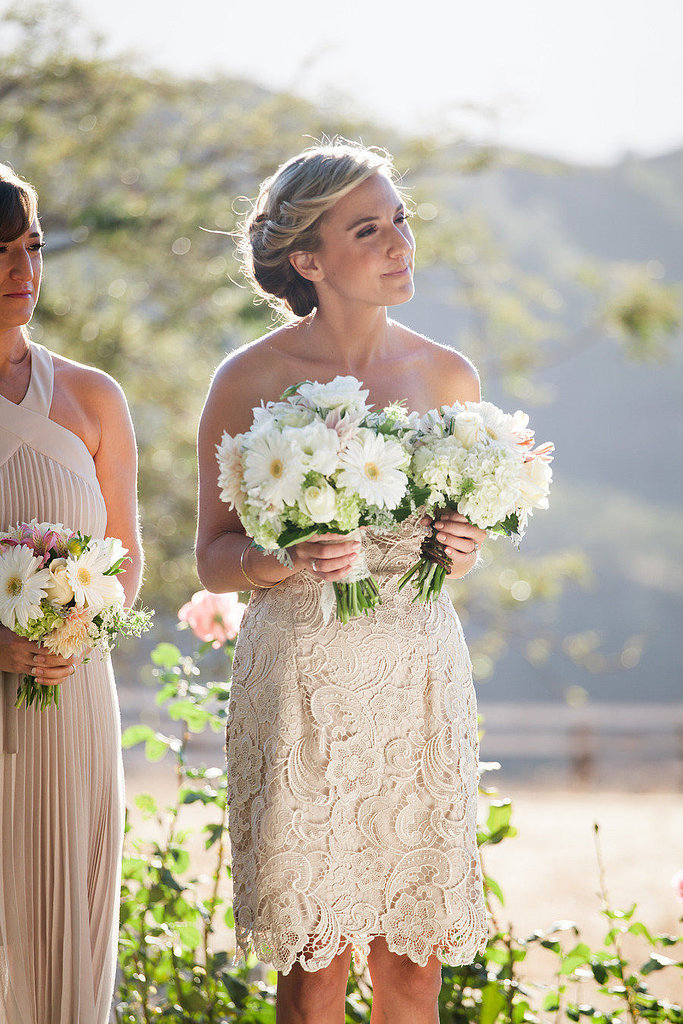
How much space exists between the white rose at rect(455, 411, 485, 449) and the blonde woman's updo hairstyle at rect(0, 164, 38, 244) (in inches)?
48.5

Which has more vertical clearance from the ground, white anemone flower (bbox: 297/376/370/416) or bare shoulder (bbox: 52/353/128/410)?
bare shoulder (bbox: 52/353/128/410)

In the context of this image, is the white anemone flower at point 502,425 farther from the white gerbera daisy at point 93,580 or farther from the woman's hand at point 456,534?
the white gerbera daisy at point 93,580

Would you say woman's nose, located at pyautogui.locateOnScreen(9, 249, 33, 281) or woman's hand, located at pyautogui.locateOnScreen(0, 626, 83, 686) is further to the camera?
woman's nose, located at pyautogui.locateOnScreen(9, 249, 33, 281)

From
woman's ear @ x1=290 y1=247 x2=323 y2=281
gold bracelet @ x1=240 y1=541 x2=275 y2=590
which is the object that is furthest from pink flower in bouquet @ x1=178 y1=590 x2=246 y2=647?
woman's ear @ x1=290 y1=247 x2=323 y2=281

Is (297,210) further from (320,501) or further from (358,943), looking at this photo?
(358,943)

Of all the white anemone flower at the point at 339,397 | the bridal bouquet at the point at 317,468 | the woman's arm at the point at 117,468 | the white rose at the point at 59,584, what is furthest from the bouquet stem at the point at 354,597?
the woman's arm at the point at 117,468

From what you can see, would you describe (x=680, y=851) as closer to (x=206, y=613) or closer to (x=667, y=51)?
(x=206, y=613)

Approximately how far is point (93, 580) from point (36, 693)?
0.33 metres

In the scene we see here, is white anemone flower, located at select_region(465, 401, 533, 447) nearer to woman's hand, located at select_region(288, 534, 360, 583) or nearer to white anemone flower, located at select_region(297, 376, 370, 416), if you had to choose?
white anemone flower, located at select_region(297, 376, 370, 416)

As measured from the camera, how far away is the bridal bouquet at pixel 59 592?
8.47ft

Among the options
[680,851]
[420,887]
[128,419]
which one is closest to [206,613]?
[128,419]

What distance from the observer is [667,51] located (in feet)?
37.1

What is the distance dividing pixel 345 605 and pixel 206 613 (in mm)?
1234

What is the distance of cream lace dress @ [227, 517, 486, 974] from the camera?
8.34 ft
